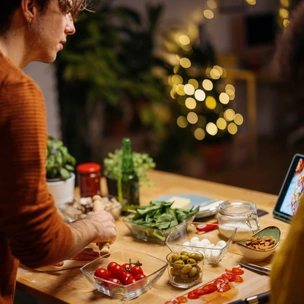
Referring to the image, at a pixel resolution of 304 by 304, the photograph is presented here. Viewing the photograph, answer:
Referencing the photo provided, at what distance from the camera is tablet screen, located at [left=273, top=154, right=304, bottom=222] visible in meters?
2.10

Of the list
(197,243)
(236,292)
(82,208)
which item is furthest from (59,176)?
(236,292)

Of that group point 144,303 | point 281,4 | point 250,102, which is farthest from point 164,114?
point 144,303

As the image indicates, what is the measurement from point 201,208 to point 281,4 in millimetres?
4660

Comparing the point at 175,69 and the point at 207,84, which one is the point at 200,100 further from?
the point at 175,69

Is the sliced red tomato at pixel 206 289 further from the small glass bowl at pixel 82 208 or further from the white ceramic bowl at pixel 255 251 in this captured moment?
the small glass bowl at pixel 82 208

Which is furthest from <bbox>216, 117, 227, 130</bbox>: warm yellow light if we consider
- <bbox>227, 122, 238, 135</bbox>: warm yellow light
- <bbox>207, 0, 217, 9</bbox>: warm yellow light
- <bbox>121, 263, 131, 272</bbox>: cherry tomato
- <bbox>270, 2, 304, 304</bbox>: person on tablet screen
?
<bbox>270, 2, 304, 304</bbox>: person on tablet screen

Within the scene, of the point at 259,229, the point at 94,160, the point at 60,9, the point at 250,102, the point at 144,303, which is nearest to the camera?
the point at 60,9

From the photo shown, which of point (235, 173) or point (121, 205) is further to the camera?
point (235, 173)

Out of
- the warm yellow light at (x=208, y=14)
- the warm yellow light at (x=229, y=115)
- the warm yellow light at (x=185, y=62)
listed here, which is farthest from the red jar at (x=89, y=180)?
the warm yellow light at (x=208, y=14)

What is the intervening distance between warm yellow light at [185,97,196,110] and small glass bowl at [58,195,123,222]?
116 inches

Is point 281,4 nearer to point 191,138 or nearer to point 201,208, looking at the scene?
point 191,138

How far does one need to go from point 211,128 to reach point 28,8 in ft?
13.8

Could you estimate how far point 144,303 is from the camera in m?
1.65

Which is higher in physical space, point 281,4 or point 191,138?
point 281,4
